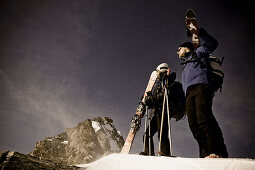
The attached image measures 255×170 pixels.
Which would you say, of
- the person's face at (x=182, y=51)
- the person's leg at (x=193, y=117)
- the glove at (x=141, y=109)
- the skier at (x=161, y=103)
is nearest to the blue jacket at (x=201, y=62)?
the person's leg at (x=193, y=117)

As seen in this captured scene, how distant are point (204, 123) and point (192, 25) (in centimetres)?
277

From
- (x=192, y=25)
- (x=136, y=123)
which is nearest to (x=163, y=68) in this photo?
(x=192, y=25)

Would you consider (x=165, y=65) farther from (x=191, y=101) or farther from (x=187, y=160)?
(x=187, y=160)

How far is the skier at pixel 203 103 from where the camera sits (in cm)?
189

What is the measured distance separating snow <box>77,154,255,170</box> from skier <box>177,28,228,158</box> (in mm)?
534

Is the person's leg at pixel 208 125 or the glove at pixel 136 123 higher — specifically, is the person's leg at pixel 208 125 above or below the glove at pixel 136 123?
below

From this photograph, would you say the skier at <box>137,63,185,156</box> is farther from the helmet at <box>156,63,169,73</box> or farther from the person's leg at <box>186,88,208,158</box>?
the person's leg at <box>186,88,208,158</box>

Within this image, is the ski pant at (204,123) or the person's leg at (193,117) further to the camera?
the person's leg at (193,117)

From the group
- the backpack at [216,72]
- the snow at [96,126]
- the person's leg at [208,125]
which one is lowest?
the person's leg at [208,125]

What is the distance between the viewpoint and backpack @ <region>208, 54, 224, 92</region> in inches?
97.1

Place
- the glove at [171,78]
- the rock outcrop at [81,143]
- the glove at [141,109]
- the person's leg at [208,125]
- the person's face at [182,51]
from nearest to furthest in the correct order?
the person's leg at [208,125] < the person's face at [182,51] < the glove at [171,78] < the glove at [141,109] < the rock outcrop at [81,143]

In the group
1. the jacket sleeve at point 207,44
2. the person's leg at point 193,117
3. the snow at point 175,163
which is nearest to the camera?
the snow at point 175,163

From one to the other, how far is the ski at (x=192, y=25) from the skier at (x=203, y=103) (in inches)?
28.0

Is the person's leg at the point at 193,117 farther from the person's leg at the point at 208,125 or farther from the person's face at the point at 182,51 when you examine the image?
the person's face at the point at 182,51
